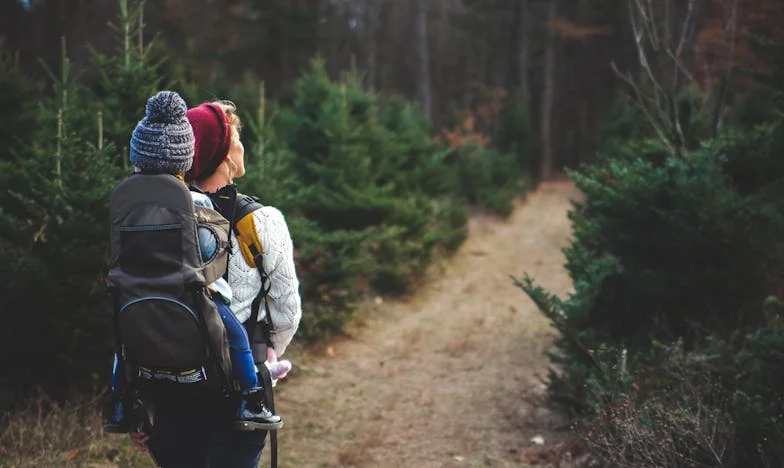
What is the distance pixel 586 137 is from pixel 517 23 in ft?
27.3

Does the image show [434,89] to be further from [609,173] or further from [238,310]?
[238,310]

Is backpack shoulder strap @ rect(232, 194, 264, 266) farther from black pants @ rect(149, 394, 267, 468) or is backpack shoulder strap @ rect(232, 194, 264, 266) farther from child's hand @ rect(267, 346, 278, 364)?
black pants @ rect(149, 394, 267, 468)

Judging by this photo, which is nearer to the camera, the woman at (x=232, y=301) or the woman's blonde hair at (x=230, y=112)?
the woman at (x=232, y=301)

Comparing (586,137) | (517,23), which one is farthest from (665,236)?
(586,137)

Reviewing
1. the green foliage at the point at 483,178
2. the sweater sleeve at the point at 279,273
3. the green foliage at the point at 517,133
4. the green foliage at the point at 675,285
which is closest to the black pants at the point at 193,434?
the sweater sleeve at the point at 279,273

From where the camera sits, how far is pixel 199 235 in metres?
2.74

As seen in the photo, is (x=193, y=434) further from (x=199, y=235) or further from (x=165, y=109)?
(x=165, y=109)

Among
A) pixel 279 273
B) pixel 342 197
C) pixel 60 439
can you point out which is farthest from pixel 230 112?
pixel 342 197

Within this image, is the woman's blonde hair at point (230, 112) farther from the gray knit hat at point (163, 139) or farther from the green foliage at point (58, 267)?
the green foliage at point (58, 267)

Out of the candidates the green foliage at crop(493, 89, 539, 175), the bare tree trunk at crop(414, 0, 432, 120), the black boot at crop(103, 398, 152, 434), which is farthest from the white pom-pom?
the green foliage at crop(493, 89, 539, 175)

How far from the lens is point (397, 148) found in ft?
39.3

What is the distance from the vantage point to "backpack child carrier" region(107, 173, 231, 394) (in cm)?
258

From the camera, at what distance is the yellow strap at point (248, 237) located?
9.50 feet

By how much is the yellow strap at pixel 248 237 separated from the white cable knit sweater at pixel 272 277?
2 cm
